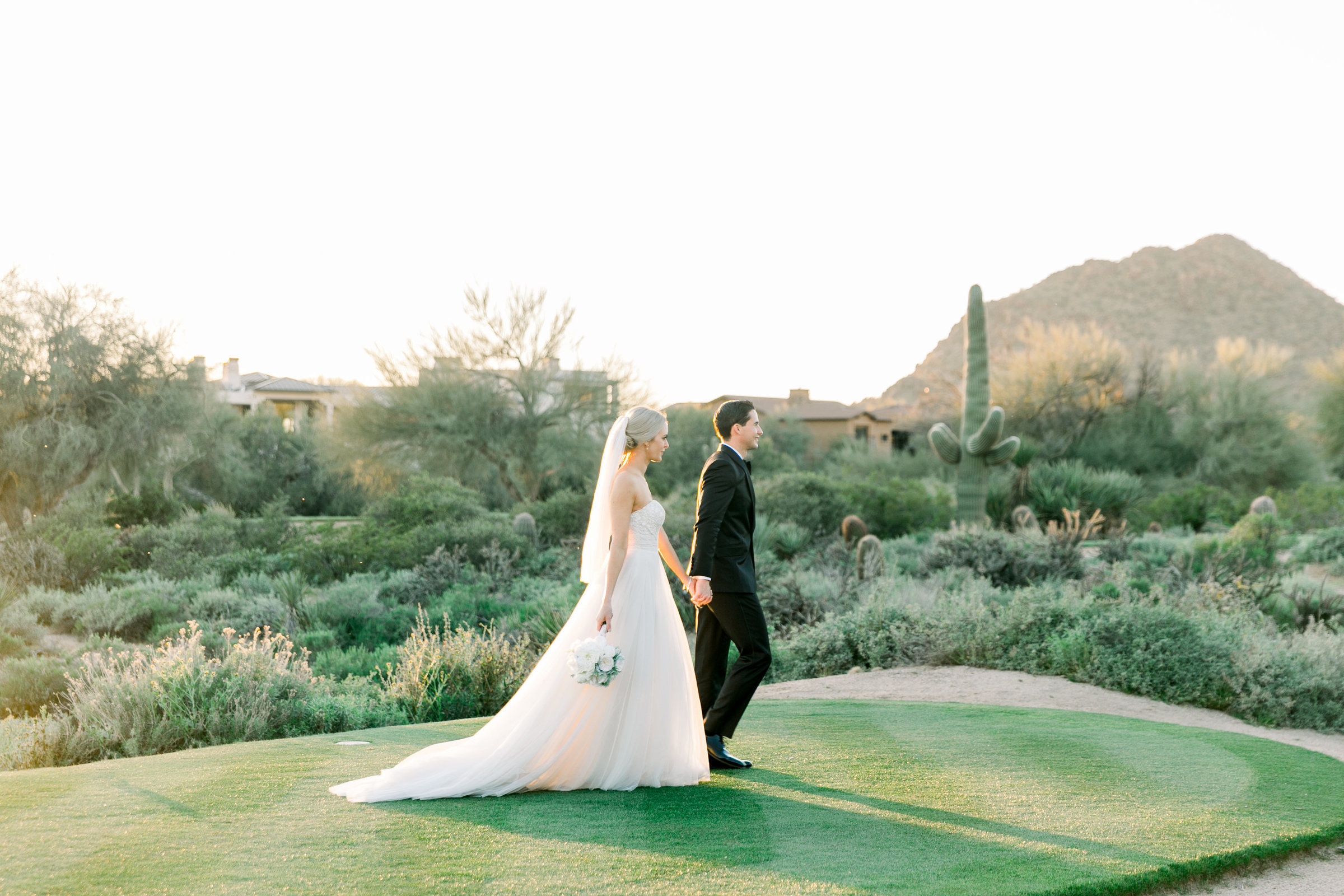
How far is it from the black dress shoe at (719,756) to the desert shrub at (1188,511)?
70.5ft

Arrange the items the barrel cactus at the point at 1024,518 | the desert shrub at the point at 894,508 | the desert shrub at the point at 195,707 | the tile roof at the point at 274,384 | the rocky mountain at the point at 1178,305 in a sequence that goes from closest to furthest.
Result: 1. the desert shrub at the point at 195,707
2. the barrel cactus at the point at 1024,518
3. the desert shrub at the point at 894,508
4. the tile roof at the point at 274,384
5. the rocky mountain at the point at 1178,305

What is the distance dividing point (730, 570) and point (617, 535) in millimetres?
666

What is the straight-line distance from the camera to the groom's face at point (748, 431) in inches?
227

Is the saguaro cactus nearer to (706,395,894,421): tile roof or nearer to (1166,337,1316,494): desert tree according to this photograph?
(1166,337,1316,494): desert tree

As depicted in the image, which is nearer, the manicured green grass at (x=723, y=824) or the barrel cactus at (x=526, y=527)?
the manicured green grass at (x=723, y=824)

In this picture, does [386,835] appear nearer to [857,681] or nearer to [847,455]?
[857,681]

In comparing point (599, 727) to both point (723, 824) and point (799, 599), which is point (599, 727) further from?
point (799, 599)

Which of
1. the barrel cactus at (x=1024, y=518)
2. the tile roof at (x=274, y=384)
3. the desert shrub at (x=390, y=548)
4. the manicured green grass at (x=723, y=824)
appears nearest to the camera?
the manicured green grass at (x=723, y=824)

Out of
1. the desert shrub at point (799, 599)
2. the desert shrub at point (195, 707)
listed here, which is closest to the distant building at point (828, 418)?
the desert shrub at point (799, 599)

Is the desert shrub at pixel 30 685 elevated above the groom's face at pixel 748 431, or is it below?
below

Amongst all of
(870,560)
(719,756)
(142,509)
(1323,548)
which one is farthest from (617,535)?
(142,509)

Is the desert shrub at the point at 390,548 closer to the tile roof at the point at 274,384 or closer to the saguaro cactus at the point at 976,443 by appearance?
the saguaro cactus at the point at 976,443

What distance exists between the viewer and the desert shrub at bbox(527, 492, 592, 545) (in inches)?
828

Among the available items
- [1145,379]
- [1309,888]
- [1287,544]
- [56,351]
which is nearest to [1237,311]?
[1145,379]
